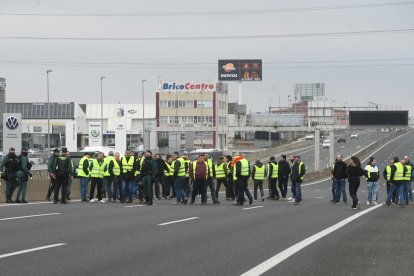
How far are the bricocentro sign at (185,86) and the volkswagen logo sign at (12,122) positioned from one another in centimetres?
9300

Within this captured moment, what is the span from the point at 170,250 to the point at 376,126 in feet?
232

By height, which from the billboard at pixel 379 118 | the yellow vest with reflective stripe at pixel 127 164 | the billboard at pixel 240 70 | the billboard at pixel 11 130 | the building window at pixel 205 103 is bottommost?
the yellow vest with reflective stripe at pixel 127 164

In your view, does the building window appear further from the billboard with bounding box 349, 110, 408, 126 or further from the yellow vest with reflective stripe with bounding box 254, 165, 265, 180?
the yellow vest with reflective stripe with bounding box 254, 165, 265, 180

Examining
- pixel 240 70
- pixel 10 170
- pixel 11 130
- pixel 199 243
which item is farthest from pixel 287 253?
pixel 240 70

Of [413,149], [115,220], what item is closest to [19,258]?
[115,220]

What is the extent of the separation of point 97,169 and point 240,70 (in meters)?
102

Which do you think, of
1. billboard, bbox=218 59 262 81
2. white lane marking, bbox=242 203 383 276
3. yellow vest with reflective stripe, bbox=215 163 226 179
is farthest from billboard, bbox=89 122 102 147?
billboard, bbox=218 59 262 81

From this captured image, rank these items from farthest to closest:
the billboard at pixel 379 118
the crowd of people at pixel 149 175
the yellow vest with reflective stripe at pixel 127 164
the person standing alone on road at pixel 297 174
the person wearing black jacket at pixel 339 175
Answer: the billboard at pixel 379 118 → the person standing alone on road at pixel 297 174 → the person wearing black jacket at pixel 339 175 → the yellow vest with reflective stripe at pixel 127 164 → the crowd of people at pixel 149 175

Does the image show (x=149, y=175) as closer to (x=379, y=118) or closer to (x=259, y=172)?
(x=259, y=172)

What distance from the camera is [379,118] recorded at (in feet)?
263

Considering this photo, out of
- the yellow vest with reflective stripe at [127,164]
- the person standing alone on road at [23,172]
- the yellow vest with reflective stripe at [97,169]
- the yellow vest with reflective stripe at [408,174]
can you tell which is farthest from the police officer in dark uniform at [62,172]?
the yellow vest with reflective stripe at [408,174]

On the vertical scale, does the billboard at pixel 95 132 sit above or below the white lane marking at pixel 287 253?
above

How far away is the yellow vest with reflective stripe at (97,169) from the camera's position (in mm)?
27578

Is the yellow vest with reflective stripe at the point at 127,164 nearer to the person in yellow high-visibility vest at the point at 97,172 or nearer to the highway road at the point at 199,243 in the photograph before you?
the person in yellow high-visibility vest at the point at 97,172
